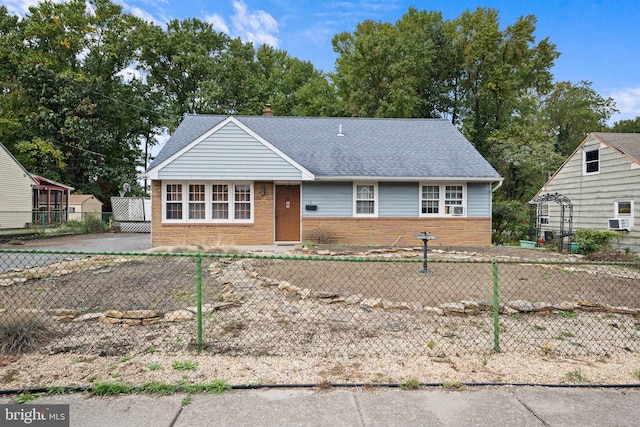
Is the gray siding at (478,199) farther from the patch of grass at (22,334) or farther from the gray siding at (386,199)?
the patch of grass at (22,334)

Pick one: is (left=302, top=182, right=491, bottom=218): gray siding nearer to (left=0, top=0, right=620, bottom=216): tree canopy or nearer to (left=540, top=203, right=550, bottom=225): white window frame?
(left=540, top=203, right=550, bottom=225): white window frame

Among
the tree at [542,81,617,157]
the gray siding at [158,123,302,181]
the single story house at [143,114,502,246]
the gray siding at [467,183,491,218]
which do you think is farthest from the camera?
the tree at [542,81,617,157]

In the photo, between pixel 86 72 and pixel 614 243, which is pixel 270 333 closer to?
pixel 614 243

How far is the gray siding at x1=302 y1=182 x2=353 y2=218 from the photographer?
13.7m

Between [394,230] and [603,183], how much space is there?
28.8ft

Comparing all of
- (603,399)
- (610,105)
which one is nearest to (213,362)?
(603,399)

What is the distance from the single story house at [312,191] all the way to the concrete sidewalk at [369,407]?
965 cm

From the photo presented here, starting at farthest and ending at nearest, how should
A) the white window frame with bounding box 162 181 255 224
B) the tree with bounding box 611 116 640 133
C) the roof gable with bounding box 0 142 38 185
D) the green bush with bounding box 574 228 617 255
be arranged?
1. the tree with bounding box 611 116 640 133
2. the roof gable with bounding box 0 142 38 185
3. the white window frame with bounding box 162 181 255 224
4. the green bush with bounding box 574 228 617 255

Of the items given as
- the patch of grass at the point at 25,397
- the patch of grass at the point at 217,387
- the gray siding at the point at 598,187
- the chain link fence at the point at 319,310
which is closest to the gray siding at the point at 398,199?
the chain link fence at the point at 319,310

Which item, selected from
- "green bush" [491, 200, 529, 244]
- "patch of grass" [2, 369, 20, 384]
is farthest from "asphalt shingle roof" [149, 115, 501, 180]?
"patch of grass" [2, 369, 20, 384]

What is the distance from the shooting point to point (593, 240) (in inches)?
486

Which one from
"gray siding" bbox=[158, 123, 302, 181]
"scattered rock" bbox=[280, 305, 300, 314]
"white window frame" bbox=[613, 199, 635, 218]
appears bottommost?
"scattered rock" bbox=[280, 305, 300, 314]

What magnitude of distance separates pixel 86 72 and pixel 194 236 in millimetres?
28233

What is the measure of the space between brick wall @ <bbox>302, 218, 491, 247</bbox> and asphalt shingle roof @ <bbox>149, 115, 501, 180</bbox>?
1.83 metres
